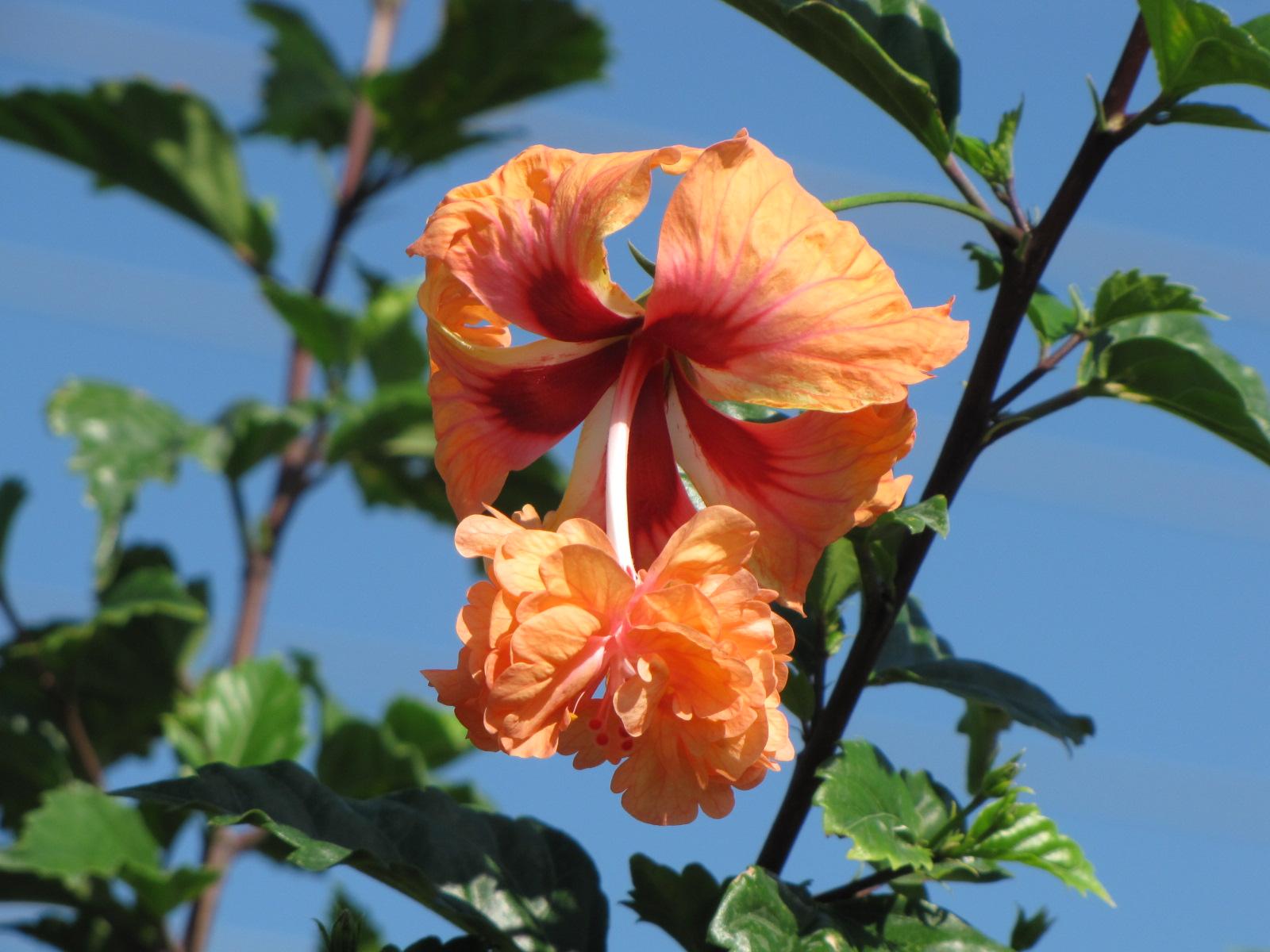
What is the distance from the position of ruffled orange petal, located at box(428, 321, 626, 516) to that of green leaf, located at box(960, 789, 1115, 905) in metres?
0.39

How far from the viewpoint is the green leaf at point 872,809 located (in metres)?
0.86

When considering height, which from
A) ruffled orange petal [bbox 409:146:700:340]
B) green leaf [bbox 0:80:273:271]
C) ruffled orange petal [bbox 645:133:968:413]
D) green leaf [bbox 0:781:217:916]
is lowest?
green leaf [bbox 0:781:217:916]

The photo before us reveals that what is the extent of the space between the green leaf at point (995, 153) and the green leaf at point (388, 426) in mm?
1272

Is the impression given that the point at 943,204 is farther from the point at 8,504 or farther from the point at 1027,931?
the point at 8,504

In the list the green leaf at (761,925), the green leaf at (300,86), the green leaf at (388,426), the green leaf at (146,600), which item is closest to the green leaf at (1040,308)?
the green leaf at (761,925)

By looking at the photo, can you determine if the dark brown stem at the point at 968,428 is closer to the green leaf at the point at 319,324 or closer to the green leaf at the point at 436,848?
the green leaf at the point at 436,848

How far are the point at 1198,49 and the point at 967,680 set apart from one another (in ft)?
1.51

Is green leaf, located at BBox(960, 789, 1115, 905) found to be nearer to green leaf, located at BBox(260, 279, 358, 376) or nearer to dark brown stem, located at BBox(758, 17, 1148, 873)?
dark brown stem, located at BBox(758, 17, 1148, 873)

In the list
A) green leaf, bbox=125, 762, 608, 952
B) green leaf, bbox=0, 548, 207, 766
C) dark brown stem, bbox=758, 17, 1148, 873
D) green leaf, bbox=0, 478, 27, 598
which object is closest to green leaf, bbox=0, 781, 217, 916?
green leaf, bbox=0, 548, 207, 766

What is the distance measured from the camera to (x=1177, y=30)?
2.94ft

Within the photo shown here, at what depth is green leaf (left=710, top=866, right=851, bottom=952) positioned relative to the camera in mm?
812

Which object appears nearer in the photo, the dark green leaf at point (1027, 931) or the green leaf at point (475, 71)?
the dark green leaf at point (1027, 931)

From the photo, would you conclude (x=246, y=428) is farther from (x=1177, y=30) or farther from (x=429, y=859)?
(x=1177, y=30)

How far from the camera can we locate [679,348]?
0.89 m
